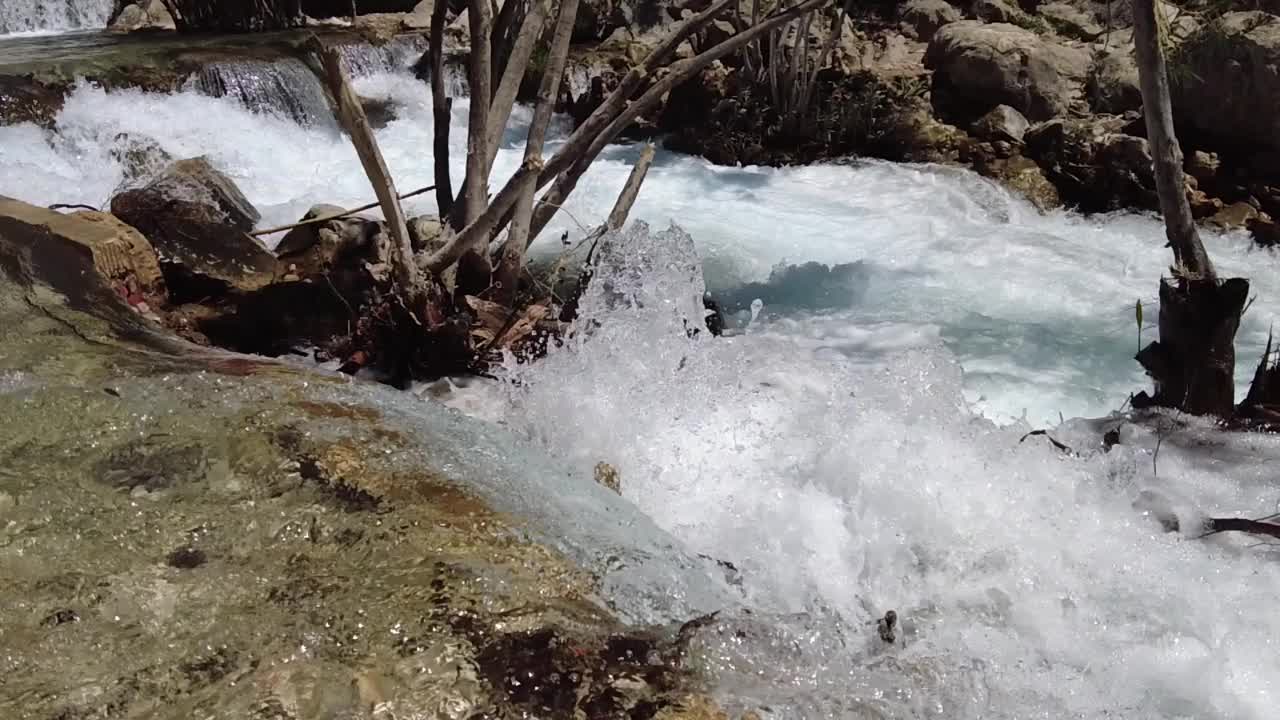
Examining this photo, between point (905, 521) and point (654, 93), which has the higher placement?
point (654, 93)

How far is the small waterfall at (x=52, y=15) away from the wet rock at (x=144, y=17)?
265 millimetres

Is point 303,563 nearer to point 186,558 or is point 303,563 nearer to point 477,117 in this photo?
point 186,558

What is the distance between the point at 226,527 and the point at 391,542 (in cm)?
37

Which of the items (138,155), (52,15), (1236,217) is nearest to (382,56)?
(138,155)

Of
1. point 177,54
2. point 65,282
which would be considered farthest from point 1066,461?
point 177,54

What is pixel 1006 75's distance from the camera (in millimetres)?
9453

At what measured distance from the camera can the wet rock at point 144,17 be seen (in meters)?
13.1

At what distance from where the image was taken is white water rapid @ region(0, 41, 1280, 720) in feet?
6.71

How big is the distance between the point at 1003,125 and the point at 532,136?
254 inches

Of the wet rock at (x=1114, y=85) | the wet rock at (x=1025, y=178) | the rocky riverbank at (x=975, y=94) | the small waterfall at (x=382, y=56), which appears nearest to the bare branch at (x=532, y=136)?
the rocky riverbank at (x=975, y=94)

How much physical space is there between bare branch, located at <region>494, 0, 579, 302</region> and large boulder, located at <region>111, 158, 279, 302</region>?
1388 millimetres

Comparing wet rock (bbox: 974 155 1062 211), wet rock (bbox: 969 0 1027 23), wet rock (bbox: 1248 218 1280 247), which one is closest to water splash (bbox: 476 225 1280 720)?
wet rock (bbox: 1248 218 1280 247)

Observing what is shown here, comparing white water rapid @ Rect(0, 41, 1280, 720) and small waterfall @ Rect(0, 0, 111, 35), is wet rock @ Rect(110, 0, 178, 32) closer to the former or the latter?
small waterfall @ Rect(0, 0, 111, 35)

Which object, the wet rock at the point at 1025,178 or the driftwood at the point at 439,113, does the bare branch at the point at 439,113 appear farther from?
the wet rock at the point at 1025,178
